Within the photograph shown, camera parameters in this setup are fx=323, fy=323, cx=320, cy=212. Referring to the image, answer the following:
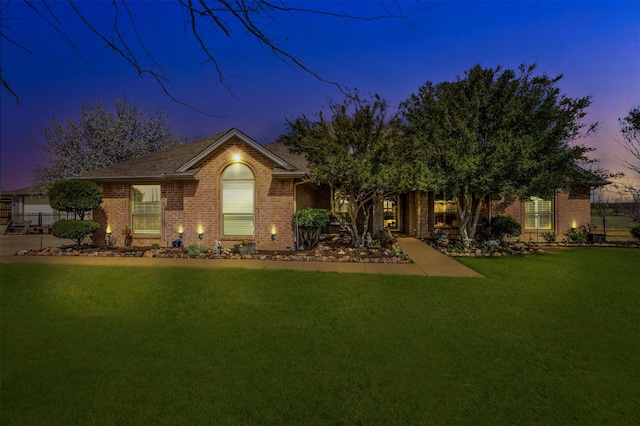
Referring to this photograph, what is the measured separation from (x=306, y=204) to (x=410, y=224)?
5.90 metres

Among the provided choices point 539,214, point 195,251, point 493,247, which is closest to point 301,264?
point 195,251

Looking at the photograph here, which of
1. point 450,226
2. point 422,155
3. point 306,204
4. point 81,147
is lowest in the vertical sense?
point 450,226

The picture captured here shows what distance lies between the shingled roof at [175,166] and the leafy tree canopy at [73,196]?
103 cm

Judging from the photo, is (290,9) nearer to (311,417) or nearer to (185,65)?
(185,65)

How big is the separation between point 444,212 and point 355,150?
7471mm

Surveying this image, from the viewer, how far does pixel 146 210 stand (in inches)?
571

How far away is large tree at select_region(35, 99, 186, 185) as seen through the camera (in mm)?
25266

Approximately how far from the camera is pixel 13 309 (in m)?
5.69

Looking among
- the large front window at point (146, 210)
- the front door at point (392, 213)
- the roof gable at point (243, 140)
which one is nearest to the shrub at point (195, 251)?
the roof gable at point (243, 140)

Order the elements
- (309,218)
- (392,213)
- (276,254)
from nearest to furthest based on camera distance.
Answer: (276,254) → (309,218) → (392,213)

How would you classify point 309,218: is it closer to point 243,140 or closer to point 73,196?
point 243,140

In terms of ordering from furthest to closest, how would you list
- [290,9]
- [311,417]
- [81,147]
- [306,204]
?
[81,147] < [306,204] < [311,417] < [290,9]

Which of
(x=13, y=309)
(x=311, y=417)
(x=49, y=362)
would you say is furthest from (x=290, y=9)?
(x=13, y=309)

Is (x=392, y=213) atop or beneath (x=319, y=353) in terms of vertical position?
atop
